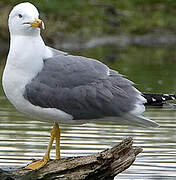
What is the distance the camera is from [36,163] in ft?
29.6

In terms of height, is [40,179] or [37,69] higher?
[37,69]

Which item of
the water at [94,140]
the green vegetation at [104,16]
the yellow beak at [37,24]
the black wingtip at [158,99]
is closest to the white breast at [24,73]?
the yellow beak at [37,24]

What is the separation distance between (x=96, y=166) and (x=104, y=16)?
75.9 ft

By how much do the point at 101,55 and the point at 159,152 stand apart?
568 inches

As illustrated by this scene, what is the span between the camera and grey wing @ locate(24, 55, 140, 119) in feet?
28.7

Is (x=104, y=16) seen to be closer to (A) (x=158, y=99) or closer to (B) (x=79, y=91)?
(B) (x=79, y=91)

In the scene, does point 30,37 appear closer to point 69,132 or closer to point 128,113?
point 128,113

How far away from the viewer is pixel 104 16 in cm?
3131

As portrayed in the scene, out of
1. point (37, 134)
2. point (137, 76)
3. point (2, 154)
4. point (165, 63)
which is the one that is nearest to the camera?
point (2, 154)

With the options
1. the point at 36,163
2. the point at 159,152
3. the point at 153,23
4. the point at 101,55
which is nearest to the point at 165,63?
the point at 101,55

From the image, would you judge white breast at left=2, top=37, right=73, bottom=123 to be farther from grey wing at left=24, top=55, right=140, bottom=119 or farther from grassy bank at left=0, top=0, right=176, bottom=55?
grassy bank at left=0, top=0, right=176, bottom=55

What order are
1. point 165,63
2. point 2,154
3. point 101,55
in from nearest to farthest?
point 2,154
point 165,63
point 101,55

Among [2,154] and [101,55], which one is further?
[101,55]

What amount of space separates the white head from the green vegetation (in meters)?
19.8
